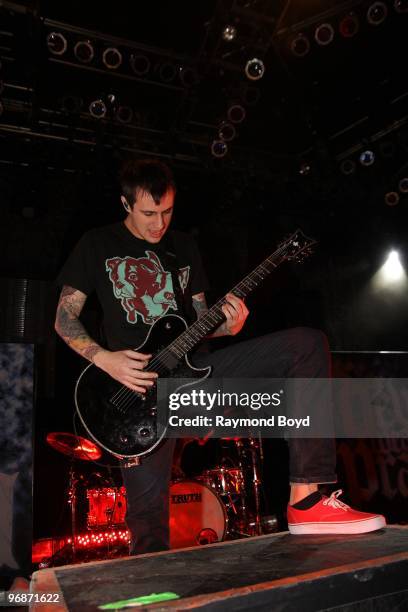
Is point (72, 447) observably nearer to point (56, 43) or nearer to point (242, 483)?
point (242, 483)

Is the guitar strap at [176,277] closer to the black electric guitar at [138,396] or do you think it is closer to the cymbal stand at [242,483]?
the black electric guitar at [138,396]

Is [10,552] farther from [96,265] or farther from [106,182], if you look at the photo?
[106,182]

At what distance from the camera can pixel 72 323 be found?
2781 mm

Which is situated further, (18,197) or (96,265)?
(18,197)

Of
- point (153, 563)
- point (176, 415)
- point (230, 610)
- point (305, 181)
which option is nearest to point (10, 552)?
point (176, 415)

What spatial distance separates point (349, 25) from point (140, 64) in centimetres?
249

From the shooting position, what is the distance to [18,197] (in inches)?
278

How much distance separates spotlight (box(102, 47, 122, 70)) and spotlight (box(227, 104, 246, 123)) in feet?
5.17

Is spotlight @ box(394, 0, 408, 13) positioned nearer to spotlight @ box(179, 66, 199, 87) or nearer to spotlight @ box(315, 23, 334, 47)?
spotlight @ box(315, 23, 334, 47)

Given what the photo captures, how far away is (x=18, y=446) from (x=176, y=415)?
205cm

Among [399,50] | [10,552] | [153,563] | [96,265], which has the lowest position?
[10,552]

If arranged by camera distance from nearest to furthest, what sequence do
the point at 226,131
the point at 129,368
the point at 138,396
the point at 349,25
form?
the point at 129,368, the point at 138,396, the point at 349,25, the point at 226,131

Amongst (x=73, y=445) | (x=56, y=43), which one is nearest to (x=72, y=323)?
(x=73, y=445)

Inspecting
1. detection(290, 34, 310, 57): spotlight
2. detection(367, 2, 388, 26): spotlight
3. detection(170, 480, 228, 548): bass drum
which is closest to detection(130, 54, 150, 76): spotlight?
detection(290, 34, 310, 57): spotlight
